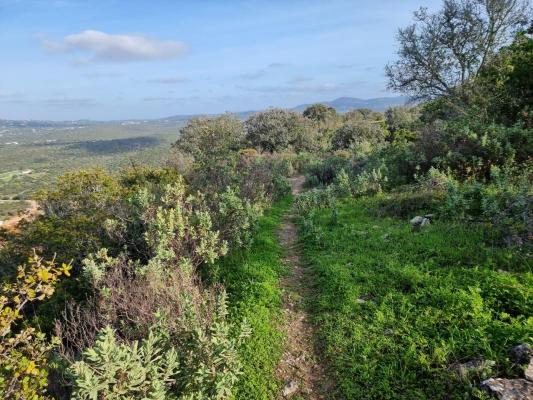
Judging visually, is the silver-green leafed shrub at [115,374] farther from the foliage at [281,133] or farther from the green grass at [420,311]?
the foliage at [281,133]

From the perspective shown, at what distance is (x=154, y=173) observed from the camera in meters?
14.7

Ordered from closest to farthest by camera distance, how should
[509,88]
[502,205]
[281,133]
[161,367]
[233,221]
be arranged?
[161,367]
[502,205]
[233,221]
[509,88]
[281,133]

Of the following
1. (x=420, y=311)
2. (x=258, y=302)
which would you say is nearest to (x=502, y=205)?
(x=420, y=311)

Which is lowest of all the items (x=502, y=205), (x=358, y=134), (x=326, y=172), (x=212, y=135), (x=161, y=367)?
(x=161, y=367)

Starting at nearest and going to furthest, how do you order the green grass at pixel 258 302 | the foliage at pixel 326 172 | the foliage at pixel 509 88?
the green grass at pixel 258 302 < the foliage at pixel 509 88 < the foliage at pixel 326 172

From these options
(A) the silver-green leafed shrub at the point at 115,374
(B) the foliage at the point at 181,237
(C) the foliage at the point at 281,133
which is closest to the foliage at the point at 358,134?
(C) the foliage at the point at 281,133

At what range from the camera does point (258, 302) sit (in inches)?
252

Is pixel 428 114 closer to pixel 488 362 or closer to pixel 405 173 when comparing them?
pixel 405 173

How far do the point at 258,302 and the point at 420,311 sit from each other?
2.78 meters

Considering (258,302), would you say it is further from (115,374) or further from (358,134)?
(358,134)

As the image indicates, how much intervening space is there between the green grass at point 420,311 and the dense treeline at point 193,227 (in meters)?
1.02

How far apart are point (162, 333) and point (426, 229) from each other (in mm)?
6265

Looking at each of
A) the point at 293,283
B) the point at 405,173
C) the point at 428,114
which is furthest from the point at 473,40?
the point at 293,283

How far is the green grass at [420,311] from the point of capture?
4.16 m
